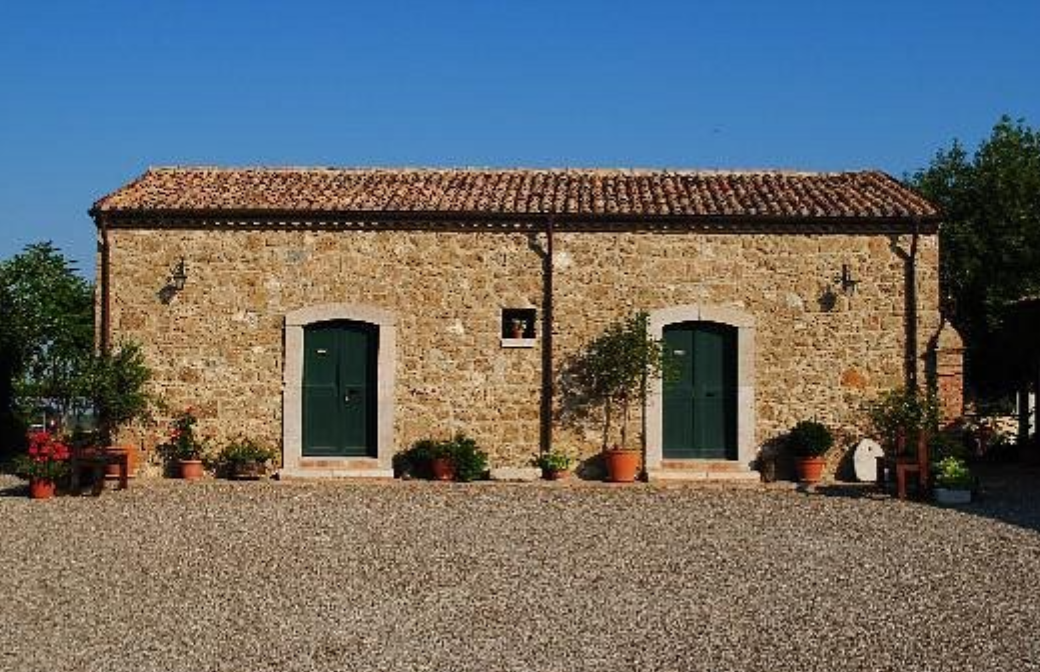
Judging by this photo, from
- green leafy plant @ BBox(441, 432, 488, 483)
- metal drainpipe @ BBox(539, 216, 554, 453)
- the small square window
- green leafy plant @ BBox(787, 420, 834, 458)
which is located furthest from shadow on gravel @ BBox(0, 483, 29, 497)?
green leafy plant @ BBox(787, 420, 834, 458)

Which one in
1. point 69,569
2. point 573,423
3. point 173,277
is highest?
point 173,277

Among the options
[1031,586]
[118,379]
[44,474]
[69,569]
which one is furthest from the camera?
[118,379]

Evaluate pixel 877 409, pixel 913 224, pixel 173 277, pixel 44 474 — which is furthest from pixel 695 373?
pixel 44 474

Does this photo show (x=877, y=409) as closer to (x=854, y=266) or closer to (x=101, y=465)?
(x=854, y=266)

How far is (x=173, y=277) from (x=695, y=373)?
7.52m

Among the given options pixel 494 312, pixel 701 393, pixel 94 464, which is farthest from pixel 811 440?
pixel 94 464

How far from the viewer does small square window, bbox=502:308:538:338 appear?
16.2m

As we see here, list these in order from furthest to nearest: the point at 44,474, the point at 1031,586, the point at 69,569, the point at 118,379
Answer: the point at 118,379
the point at 44,474
the point at 69,569
the point at 1031,586

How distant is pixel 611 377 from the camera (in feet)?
52.0

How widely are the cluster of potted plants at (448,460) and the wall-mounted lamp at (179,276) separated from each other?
4.00m

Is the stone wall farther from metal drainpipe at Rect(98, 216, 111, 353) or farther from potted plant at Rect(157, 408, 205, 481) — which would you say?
potted plant at Rect(157, 408, 205, 481)

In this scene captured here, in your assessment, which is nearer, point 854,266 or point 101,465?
point 101,465

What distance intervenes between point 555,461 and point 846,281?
4814 mm

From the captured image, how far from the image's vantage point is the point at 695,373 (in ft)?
53.9
